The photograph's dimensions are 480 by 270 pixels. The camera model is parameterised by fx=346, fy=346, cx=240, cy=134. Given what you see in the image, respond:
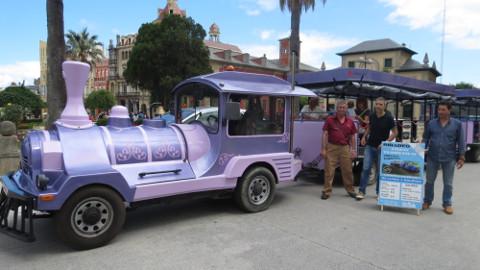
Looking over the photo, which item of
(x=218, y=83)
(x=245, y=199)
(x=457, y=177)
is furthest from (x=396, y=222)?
(x=457, y=177)

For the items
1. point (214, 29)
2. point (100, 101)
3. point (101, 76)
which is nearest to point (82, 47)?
point (100, 101)

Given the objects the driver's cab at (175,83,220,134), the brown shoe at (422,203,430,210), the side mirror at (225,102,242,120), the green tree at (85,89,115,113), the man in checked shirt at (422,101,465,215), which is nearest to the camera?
the side mirror at (225,102,242,120)

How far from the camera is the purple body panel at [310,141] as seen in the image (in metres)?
7.53

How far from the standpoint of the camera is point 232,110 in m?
5.15

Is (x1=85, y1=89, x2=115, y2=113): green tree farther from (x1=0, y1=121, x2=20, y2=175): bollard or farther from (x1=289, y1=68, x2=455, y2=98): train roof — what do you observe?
(x1=289, y1=68, x2=455, y2=98): train roof

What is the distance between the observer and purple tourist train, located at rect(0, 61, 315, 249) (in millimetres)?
3939

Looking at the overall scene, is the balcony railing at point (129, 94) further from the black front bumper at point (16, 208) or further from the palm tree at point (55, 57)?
the black front bumper at point (16, 208)

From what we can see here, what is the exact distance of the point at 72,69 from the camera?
4.55 meters

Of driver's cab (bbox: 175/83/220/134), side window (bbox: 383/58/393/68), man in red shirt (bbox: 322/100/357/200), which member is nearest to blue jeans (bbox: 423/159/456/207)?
man in red shirt (bbox: 322/100/357/200)

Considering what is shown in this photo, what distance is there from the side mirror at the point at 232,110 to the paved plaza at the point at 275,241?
5.17ft

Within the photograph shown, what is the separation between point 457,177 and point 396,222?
18.3 ft

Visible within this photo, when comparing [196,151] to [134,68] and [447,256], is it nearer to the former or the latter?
[447,256]

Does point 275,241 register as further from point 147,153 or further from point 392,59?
point 392,59

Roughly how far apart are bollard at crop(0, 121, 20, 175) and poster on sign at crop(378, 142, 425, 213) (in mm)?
7969
